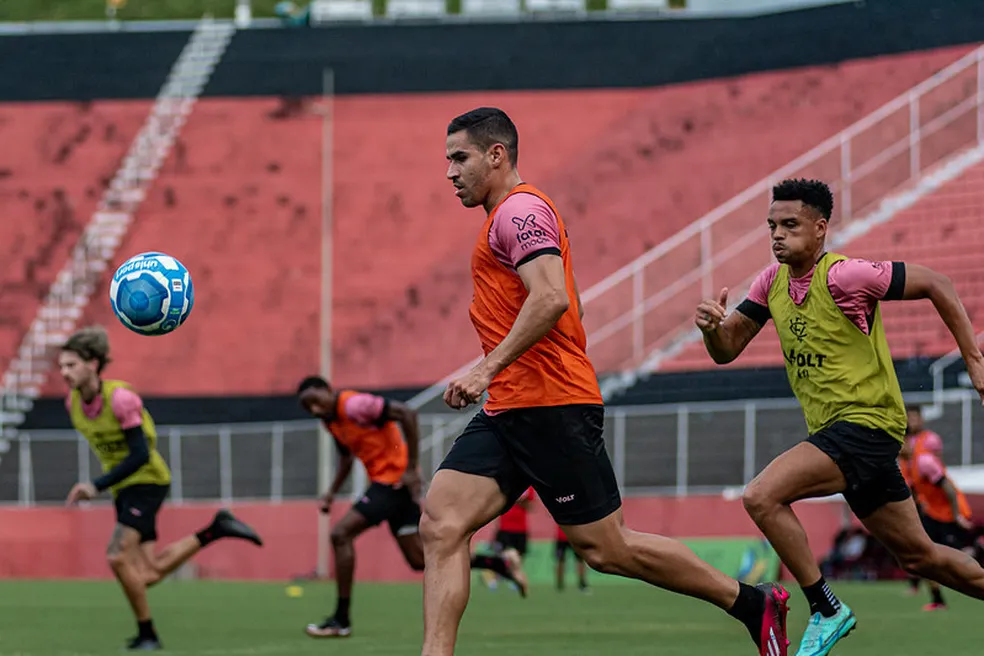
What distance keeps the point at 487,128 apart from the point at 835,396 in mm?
2363

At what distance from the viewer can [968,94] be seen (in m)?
29.4

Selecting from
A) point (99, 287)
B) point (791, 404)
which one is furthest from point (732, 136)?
point (99, 287)

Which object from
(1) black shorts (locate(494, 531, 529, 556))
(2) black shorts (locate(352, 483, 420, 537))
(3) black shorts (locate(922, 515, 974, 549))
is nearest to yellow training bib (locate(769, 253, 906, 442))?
(2) black shorts (locate(352, 483, 420, 537))

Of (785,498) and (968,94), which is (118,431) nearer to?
(785,498)

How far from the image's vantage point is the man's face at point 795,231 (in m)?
7.86

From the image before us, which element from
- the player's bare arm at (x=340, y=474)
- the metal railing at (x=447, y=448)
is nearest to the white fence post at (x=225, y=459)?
the metal railing at (x=447, y=448)

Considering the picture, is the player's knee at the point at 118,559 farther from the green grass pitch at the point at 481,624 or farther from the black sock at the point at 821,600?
the black sock at the point at 821,600

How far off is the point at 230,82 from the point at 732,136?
1050 centimetres

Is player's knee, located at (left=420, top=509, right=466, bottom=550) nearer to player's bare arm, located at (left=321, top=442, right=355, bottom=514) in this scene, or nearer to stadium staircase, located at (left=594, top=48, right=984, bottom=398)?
player's bare arm, located at (left=321, top=442, right=355, bottom=514)

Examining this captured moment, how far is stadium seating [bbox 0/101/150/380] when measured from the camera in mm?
32375

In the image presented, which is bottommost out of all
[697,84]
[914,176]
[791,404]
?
[791,404]

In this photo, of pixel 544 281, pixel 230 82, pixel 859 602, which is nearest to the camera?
pixel 544 281

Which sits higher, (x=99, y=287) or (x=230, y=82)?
(x=230, y=82)

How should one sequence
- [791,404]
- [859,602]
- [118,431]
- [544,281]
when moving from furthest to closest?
1. [791,404]
2. [859,602]
3. [118,431]
4. [544,281]
